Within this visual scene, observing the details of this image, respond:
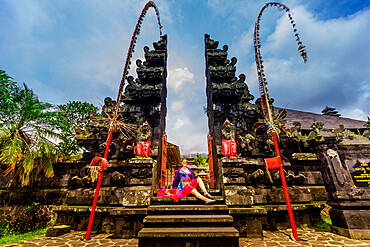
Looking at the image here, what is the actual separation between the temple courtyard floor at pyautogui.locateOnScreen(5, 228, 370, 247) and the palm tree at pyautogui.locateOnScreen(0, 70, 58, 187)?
3.74m

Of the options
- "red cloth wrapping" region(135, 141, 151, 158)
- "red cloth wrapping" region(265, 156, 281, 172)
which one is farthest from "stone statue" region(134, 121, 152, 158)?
"red cloth wrapping" region(265, 156, 281, 172)

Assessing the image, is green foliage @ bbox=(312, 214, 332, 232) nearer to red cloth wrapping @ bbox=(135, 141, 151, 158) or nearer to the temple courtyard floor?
the temple courtyard floor

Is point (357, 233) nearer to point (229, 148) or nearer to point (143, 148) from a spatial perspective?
point (229, 148)

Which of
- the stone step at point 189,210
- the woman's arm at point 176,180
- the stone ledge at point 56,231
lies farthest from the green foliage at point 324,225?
the stone ledge at point 56,231

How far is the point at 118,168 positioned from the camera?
→ 22.6 ft

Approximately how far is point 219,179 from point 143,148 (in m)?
3.63

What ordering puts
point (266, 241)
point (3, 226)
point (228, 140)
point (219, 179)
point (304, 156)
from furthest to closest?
point (304, 156), point (228, 140), point (3, 226), point (219, 179), point (266, 241)

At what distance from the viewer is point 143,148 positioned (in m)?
6.86

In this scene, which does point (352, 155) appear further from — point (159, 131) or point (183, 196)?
point (159, 131)

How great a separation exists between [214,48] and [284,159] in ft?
25.3

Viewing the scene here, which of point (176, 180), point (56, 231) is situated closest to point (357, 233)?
point (176, 180)

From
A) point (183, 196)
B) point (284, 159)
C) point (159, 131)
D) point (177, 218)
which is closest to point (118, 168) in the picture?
point (159, 131)

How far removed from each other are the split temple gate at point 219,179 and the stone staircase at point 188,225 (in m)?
0.02

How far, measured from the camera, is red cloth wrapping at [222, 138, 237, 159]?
6.62m
